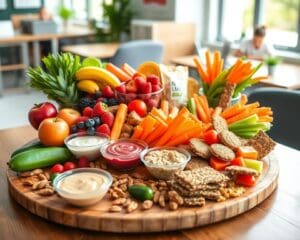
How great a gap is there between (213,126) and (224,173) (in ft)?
0.77

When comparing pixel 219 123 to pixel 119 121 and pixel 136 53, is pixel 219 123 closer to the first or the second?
pixel 119 121

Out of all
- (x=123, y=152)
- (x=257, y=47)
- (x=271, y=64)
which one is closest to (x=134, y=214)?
(x=123, y=152)

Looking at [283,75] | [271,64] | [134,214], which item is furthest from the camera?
[283,75]

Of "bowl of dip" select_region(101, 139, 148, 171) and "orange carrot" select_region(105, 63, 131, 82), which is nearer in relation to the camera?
"bowl of dip" select_region(101, 139, 148, 171)

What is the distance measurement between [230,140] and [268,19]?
332 centimetres

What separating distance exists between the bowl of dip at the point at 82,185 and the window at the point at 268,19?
292 centimetres

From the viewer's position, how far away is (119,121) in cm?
146

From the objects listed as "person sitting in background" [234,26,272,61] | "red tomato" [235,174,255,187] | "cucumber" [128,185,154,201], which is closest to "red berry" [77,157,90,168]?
"cucumber" [128,185,154,201]

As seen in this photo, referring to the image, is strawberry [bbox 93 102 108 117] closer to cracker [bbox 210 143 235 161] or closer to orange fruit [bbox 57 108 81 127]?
orange fruit [bbox 57 108 81 127]

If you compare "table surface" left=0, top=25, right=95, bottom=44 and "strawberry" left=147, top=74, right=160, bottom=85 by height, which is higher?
"strawberry" left=147, top=74, right=160, bottom=85

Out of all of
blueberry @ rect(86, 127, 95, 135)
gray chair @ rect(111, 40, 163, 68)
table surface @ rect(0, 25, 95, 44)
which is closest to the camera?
blueberry @ rect(86, 127, 95, 135)

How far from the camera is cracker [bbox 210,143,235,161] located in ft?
4.15

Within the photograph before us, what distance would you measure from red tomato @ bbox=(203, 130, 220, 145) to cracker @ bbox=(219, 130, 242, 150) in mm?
16

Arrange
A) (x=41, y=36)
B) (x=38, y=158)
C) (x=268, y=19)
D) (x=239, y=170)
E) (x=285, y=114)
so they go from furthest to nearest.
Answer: (x=41, y=36), (x=268, y=19), (x=285, y=114), (x=38, y=158), (x=239, y=170)
